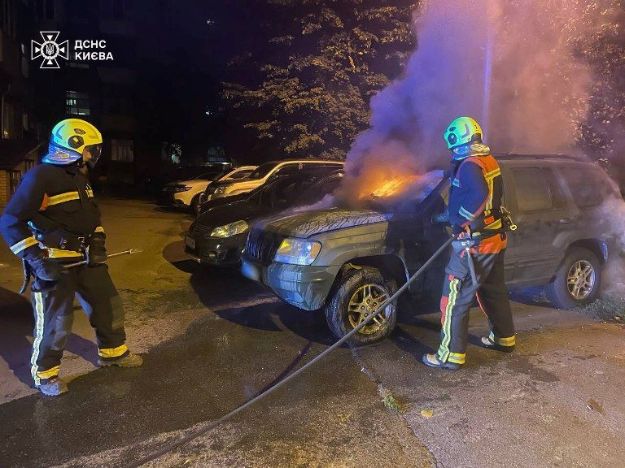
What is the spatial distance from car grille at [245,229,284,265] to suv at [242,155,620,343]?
0.01 metres

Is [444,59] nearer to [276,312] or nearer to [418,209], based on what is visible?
[418,209]

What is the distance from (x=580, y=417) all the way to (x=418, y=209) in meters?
2.17

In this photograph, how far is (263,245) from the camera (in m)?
5.00

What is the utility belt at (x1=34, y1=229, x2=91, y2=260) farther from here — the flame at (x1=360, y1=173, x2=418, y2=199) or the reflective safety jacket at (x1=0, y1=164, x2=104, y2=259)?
the flame at (x1=360, y1=173, x2=418, y2=199)

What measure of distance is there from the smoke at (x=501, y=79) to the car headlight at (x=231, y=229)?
150 cm

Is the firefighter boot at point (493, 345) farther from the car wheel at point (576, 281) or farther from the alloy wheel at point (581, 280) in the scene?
the alloy wheel at point (581, 280)

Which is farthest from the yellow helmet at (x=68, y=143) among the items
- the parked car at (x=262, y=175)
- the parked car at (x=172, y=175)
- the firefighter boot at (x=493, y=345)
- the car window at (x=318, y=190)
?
the parked car at (x=172, y=175)

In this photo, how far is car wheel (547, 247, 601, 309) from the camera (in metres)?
5.58

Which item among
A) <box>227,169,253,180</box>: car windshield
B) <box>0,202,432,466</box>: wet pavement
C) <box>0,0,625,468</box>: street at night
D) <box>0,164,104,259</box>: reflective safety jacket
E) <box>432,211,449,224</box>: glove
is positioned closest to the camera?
<box>0,202,432,466</box>: wet pavement

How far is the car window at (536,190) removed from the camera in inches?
204

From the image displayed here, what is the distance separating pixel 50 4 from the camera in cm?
2759

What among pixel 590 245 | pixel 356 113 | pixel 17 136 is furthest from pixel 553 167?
pixel 17 136

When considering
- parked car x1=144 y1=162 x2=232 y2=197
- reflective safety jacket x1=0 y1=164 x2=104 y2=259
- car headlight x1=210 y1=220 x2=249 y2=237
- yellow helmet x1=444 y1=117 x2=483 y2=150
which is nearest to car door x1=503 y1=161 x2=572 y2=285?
yellow helmet x1=444 y1=117 x2=483 y2=150

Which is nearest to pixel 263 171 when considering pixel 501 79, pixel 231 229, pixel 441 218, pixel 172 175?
pixel 231 229
